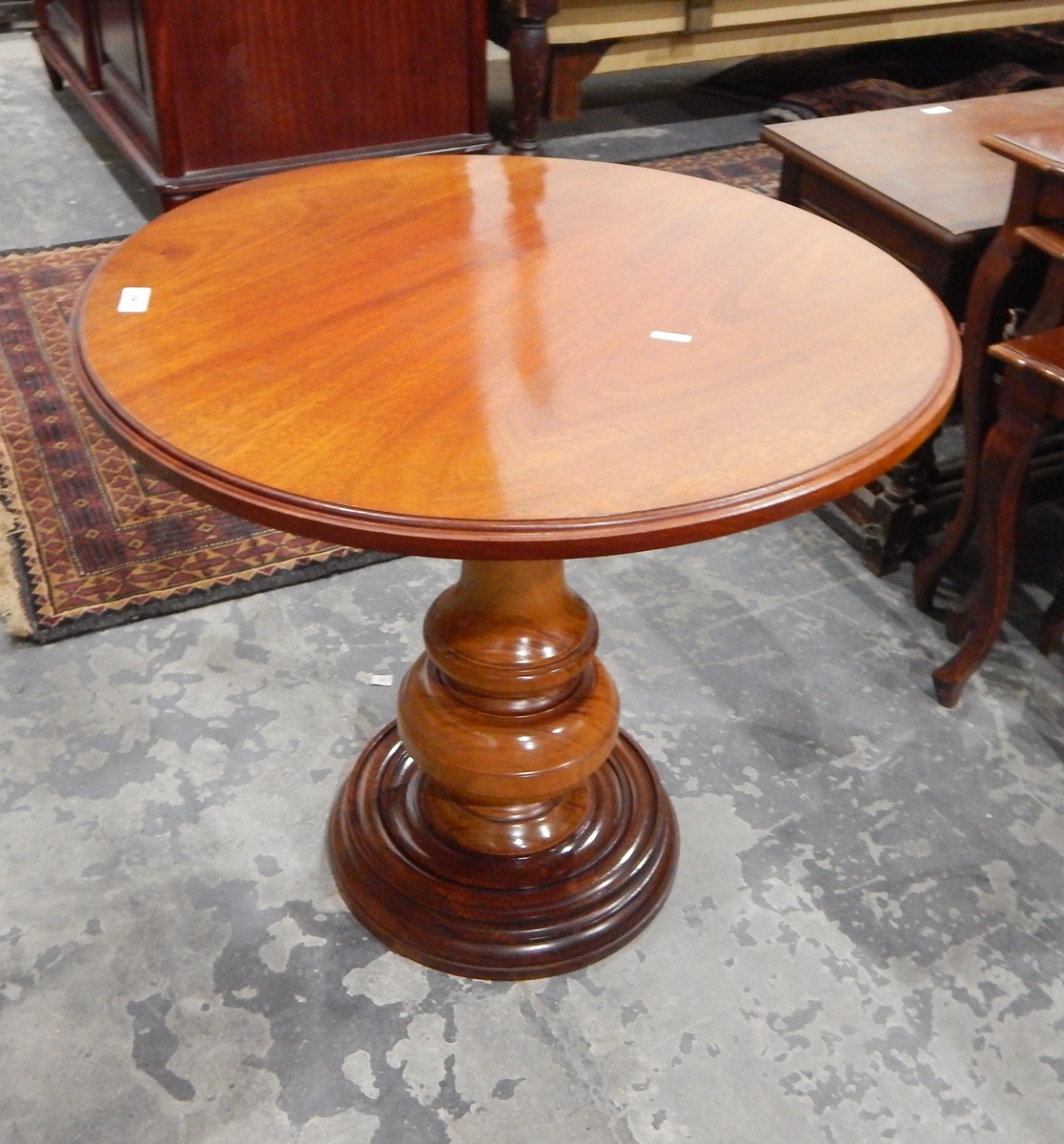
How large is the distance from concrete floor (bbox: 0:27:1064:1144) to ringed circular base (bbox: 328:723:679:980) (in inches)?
1.3

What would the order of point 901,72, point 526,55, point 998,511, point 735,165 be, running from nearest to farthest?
1. point 998,511
2. point 526,55
3. point 735,165
4. point 901,72

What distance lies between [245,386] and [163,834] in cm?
76

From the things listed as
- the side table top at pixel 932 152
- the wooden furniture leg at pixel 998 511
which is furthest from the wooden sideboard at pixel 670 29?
the wooden furniture leg at pixel 998 511

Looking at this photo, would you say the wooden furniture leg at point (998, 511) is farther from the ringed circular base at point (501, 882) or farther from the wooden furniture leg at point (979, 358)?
the ringed circular base at point (501, 882)

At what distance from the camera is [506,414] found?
3.13 feet

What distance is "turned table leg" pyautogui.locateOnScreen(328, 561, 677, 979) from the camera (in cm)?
124

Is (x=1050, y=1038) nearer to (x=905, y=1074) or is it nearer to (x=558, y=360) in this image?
(x=905, y=1074)

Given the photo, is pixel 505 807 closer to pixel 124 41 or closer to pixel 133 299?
pixel 133 299

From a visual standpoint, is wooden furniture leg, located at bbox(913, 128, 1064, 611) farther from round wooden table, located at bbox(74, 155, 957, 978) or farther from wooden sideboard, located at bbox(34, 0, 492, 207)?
wooden sideboard, located at bbox(34, 0, 492, 207)

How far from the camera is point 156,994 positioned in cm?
131

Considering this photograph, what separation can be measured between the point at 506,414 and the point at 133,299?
1.38ft

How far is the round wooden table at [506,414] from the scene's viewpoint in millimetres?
879

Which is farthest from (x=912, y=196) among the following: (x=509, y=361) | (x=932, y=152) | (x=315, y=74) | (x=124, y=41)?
(x=124, y=41)

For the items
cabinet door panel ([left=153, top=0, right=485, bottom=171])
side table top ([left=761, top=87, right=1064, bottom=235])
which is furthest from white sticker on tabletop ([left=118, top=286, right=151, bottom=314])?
cabinet door panel ([left=153, top=0, right=485, bottom=171])
